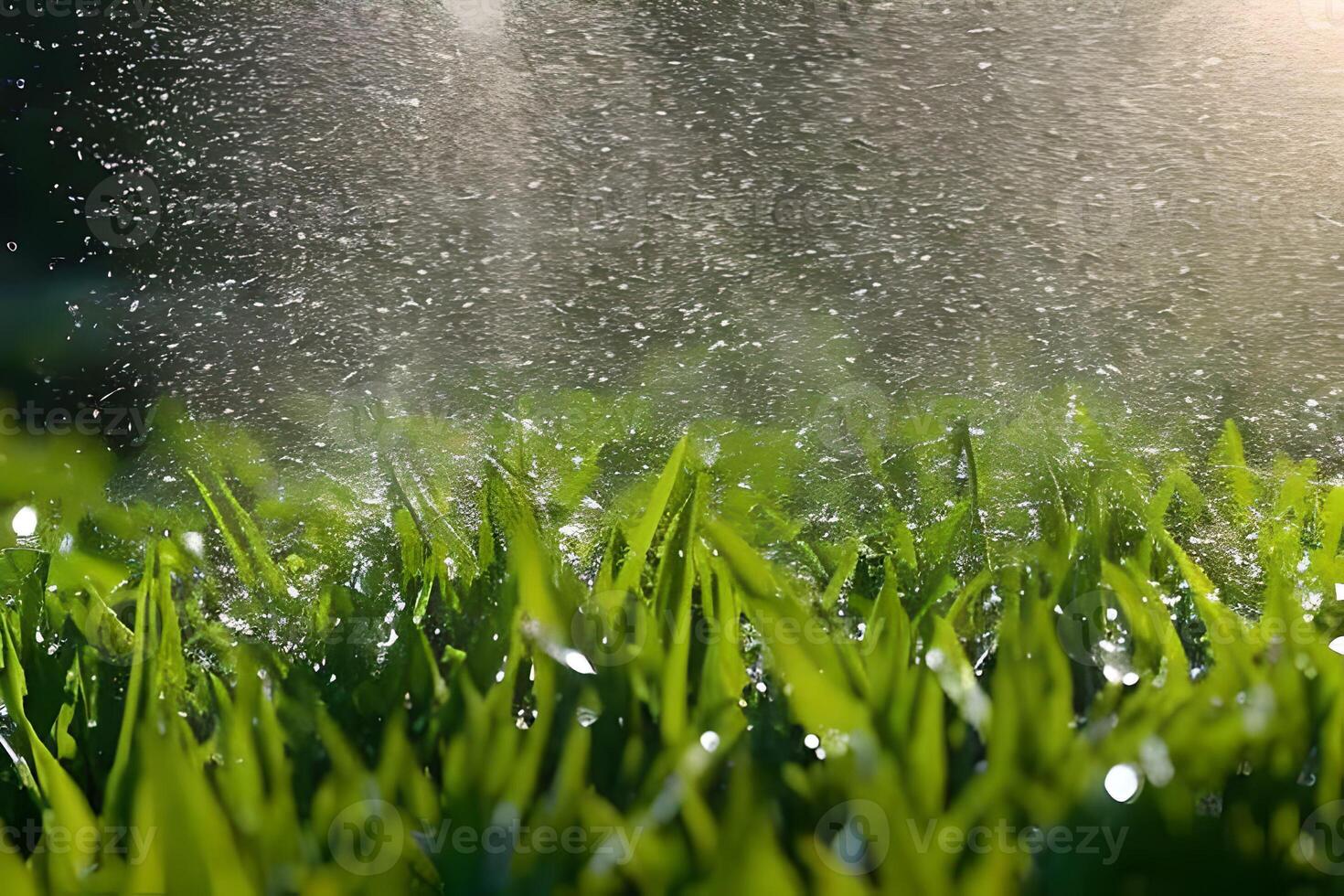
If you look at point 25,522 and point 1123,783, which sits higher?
point 1123,783

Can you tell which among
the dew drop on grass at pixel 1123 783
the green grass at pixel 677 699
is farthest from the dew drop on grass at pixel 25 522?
the dew drop on grass at pixel 1123 783

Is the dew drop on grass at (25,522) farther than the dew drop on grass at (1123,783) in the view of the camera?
Yes

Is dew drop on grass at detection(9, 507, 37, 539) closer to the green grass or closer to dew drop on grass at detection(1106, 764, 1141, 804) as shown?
the green grass

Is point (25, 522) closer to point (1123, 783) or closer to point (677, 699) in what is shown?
point (677, 699)

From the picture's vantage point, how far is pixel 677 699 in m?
0.84

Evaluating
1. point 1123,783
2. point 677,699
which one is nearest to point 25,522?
point 677,699

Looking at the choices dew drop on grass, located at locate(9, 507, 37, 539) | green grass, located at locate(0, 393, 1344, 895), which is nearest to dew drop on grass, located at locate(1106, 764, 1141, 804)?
green grass, located at locate(0, 393, 1344, 895)

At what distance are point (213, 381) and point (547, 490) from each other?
24.7 inches

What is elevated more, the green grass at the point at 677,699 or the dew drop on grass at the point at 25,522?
Answer: the green grass at the point at 677,699

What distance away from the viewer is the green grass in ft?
2.23

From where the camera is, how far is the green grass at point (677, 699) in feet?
2.23

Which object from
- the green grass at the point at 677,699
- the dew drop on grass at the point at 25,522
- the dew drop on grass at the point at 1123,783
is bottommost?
the dew drop on grass at the point at 25,522

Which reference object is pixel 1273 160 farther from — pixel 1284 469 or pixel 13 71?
pixel 13 71

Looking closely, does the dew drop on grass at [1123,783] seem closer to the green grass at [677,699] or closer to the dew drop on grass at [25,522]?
the green grass at [677,699]
